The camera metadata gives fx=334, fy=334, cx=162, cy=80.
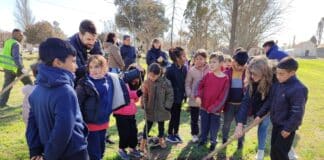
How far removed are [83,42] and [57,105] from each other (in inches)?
63.6

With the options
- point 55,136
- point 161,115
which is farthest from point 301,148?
point 55,136

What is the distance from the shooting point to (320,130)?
7.42m

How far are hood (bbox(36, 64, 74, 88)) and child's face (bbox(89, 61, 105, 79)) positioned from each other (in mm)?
1180

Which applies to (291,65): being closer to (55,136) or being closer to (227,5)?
(55,136)

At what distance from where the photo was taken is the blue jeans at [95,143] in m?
4.06

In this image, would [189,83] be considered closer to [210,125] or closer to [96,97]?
[210,125]

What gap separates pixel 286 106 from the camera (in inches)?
152

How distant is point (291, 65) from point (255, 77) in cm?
82

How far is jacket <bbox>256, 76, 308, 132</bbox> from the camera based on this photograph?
12.2ft

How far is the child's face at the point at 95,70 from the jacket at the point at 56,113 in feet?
3.62

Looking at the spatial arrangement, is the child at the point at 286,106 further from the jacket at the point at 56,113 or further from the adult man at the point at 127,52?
the adult man at the point at 127,52

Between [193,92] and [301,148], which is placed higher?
[193,92]

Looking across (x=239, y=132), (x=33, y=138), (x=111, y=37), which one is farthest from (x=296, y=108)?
(x=111, y=37)

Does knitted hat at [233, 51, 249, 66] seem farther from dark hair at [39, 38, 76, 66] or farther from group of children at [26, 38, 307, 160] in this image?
dark hair at [39, 38, 76, 66]
